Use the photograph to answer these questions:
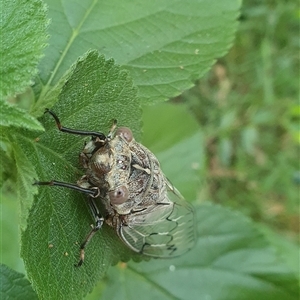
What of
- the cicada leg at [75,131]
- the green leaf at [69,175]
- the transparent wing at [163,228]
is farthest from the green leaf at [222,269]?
the cicada leg at [75,131]

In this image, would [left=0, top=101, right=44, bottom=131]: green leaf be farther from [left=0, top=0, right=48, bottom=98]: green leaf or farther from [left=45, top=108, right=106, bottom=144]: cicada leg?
[left=45, top=108, right=106, bottom=144]: cicada leg

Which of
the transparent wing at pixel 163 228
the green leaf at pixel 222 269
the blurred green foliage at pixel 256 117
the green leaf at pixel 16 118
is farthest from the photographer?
the blurred green foliage at pixel 256 117

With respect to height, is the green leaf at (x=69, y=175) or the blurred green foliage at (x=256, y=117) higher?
the green leaf at (x=69, y=175)

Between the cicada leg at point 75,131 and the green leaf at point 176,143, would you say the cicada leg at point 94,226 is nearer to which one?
the cicada leg at point 75,131

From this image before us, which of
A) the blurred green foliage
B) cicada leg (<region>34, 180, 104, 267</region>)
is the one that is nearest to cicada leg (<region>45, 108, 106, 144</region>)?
cicada leg (<region>34, 180, 104, 267</region>)

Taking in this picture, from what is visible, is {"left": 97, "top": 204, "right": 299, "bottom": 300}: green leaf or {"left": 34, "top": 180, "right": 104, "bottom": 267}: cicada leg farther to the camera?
{"left": 97, "top": 204, "right": 299, "bottom": 300}: green leaf

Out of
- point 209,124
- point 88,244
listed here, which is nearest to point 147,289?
point 88,244
